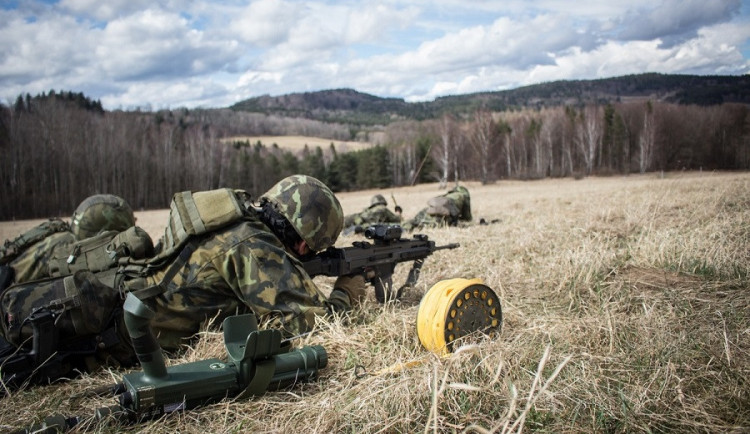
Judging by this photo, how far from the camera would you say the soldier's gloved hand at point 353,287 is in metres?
4.99

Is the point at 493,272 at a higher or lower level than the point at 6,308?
lower

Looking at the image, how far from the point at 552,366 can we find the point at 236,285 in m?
2.53

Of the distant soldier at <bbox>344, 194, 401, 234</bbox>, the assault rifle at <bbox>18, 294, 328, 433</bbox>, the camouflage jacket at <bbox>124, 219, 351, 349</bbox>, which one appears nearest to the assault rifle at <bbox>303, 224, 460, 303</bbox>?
the camouflage jacket at <bbox>124, 219, 351, 349</bbox>

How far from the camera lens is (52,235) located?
627cm

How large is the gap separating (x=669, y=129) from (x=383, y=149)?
34869 mm

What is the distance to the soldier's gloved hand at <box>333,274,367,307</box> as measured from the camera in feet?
16.4

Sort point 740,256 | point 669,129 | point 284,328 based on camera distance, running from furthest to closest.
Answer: point 669,129, point 740,256, point 284,328

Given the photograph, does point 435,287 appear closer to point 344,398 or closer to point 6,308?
point 344,398

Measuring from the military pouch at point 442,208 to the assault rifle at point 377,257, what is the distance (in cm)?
812

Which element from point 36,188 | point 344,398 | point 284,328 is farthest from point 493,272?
point 36,188

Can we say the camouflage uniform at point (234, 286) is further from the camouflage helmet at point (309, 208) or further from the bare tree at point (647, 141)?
the bare tree at point (647, 141)

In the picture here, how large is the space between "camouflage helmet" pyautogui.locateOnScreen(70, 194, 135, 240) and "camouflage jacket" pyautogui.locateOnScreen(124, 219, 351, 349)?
343 centimetres

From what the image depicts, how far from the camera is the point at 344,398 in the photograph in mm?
2947

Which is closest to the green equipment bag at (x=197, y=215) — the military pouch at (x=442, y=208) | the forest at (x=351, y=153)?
the military pouch at (x=442, y=208)
